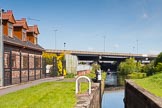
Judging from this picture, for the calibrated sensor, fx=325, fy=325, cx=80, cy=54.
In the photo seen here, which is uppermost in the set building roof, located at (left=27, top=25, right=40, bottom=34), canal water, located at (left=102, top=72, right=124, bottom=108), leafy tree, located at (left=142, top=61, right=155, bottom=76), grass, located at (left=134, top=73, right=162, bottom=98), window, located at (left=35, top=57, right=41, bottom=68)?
building roof, located at (left=27, top=25, right=40, bottom=34)

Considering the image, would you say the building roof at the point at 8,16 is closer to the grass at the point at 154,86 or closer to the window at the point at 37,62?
the window at the point at 37,62

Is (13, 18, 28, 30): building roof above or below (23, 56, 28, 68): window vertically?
above

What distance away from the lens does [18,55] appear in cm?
3341

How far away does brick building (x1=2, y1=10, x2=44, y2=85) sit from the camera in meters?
30.3

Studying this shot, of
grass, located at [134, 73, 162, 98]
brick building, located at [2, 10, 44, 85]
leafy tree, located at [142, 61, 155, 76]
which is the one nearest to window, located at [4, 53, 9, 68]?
brick building, located at [2, 10, 44, 85]

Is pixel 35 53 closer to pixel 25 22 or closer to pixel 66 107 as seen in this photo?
pixel 25 22

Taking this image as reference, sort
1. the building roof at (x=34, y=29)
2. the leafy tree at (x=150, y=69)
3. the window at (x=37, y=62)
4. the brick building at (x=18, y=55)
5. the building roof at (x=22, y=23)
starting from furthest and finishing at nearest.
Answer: the leafy tree at (x=150, y=69) < the building roof at (x=34, y=29) < the window at (x=37, y=62) < the building roof at (x=22, y=23) < the brick building at (x=18, y=55)

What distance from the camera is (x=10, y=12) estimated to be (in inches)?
1336

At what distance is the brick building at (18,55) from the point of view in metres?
30.3

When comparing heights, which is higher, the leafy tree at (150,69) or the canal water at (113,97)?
the leafy tree at (150,69)

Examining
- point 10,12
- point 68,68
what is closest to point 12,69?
point 10,12

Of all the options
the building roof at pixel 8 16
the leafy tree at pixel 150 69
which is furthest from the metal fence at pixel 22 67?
the leafy tree at pixel 150 69

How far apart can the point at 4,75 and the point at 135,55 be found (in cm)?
10825

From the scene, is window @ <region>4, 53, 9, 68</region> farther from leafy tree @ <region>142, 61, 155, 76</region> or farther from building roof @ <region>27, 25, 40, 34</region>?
leafy tree @ <region>142, 61, 155, 76</region>
